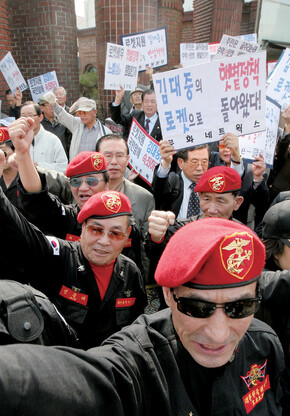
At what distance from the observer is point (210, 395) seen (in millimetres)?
1103

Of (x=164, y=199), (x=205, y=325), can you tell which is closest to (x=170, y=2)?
(x=164, y=199)

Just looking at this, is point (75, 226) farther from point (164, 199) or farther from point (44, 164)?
point (44, 164)

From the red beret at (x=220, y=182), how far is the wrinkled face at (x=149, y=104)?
2.91 m

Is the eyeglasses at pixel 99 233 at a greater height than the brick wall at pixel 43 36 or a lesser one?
lesser

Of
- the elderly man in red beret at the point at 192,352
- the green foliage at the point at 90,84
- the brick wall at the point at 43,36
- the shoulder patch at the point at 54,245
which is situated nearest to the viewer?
the elderly man in red beret at the point at 192,352

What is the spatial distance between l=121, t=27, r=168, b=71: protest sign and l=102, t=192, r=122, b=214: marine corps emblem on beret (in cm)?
461

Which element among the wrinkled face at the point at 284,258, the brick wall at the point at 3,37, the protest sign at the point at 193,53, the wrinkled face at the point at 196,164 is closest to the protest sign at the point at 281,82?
the wrinkled face at the point at 196,164

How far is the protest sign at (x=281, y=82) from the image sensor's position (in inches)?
159

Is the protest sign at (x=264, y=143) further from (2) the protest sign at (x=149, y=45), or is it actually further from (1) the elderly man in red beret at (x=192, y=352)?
(2) the protest sign at (x=149, y=45)

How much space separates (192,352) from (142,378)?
0.18 meters

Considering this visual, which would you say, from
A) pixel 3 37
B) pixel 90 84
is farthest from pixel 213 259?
pixel 90 84

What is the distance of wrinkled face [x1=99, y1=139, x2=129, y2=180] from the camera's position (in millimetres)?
2814

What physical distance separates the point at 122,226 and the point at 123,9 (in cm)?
631

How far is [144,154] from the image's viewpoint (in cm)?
353
